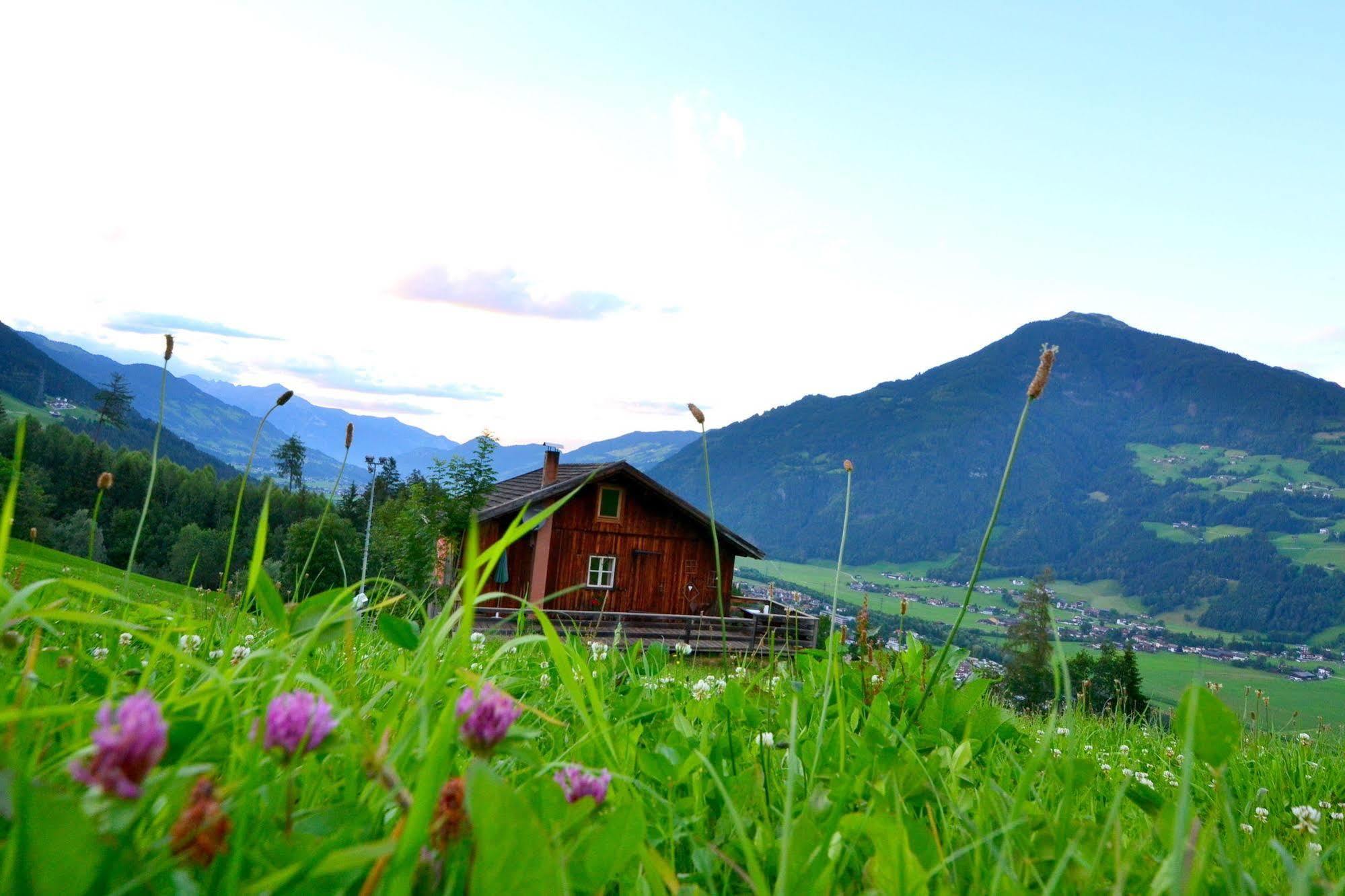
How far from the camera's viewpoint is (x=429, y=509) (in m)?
31.5

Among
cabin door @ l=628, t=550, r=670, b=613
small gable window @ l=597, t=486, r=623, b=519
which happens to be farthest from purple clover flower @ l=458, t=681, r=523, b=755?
cabin door @ l=628, t=550, r=670, b=613

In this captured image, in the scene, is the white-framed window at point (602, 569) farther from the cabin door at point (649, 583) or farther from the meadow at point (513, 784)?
the meadow at point (513, 784)

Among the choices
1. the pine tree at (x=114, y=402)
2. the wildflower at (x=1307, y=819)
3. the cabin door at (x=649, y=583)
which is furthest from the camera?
the pine tree at (x=114, y=402)

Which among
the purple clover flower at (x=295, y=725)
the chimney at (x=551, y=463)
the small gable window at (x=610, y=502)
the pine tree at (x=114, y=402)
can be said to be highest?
the pine tree at (x=114, y=402)

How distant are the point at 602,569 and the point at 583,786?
31.8 m

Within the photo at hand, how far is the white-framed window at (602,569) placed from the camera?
31938 millimetres

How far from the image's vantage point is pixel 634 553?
32.3 meters

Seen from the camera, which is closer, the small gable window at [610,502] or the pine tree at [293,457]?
the small gable window at [610,502]

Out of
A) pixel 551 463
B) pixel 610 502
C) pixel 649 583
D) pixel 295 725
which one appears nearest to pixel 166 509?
pixel 551 463

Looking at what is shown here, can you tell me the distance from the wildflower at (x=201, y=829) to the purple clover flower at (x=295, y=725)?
0.19 feet

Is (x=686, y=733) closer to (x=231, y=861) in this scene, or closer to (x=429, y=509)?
(x=231, y=861)

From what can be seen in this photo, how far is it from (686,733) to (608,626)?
24.8 m

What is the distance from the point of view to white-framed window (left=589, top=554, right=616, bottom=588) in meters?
31.9

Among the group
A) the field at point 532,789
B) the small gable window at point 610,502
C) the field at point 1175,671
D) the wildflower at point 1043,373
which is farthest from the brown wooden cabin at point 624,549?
the field at point 1175,671
